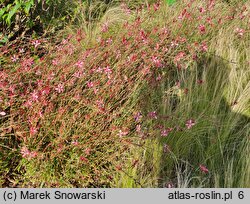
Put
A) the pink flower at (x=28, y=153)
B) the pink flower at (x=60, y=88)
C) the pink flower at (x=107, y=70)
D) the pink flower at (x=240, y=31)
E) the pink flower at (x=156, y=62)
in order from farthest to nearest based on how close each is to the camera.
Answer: the pink flower at (x=240, y=31) < the pink flower at (x=156, y=62) < the pink flower at (x=107, y=70) < the pink flower at (x=60, y=88) < the pink flower at (x=28, y=153)

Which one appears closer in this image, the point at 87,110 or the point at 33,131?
the point at 33,131

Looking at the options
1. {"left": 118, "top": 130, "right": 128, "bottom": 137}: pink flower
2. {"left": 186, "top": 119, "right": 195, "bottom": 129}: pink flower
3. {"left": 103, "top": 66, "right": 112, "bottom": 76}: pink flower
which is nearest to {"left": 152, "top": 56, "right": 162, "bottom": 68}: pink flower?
{"left": 103, "top": 66, "right": 112, "bottom": 76}: pink flower

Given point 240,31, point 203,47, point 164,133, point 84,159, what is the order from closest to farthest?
point 84,159, point 164,133, point 203,47, point 240,31

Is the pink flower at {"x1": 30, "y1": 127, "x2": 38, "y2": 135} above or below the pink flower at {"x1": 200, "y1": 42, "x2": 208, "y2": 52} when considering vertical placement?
below

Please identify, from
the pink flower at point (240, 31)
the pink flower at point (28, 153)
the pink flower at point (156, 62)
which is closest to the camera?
the pink flower at point (28, 153)

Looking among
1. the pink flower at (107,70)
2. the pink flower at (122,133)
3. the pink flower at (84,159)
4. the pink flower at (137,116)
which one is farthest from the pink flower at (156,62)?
the pink flower at (84,159)

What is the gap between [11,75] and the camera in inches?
122

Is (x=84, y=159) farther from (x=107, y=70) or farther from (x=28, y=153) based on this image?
(x=107, y=70)

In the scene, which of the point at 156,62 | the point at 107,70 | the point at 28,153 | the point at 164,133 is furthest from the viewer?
the point at 156,62

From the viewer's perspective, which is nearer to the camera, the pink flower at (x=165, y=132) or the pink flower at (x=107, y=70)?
the pink flower at (x=165, y=132)

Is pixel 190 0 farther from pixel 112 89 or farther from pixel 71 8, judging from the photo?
pixel 112 89

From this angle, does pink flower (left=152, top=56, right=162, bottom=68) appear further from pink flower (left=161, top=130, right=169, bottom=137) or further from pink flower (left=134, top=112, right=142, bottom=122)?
pink flower (left=161, top=130, right=169, bottom=137)

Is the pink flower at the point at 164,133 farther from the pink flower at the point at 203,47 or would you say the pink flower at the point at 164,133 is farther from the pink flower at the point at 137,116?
the pink flower at the point at 203,47

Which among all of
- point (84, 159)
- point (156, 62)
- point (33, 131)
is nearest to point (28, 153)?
point (33, 131)
